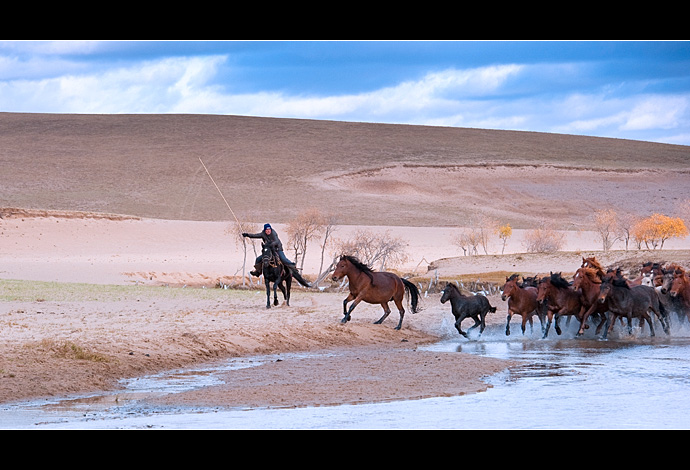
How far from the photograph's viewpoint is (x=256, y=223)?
60.1m

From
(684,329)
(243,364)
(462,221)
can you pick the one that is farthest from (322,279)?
(462,221)

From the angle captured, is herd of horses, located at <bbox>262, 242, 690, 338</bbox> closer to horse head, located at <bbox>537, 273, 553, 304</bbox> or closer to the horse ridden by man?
horse head, located at <bbox>537, 273, 553, 304</bbox>

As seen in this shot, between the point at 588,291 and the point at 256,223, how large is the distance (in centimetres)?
4191

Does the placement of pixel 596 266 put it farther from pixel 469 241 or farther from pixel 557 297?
pixel 469 241

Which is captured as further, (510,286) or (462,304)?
(462,304)

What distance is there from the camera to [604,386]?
12836 mm

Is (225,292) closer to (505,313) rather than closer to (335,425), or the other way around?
(505,313)

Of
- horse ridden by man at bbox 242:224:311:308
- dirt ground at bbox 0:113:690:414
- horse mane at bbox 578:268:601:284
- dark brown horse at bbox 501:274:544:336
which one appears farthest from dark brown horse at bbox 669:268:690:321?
horse ridden by man at bbox 242:224:311:308

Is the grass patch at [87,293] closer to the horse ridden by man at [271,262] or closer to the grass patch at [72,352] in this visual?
the horse ridden by man at [271,262]

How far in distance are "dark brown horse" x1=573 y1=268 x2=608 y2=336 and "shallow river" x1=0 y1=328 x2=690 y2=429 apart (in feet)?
14.3

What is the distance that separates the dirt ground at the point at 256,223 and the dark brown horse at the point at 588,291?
8.57 feet

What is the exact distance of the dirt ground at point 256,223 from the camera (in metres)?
14.0

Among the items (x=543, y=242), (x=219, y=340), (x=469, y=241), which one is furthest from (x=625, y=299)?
(x=469, y=241)

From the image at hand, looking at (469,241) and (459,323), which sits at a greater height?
(469,241)
